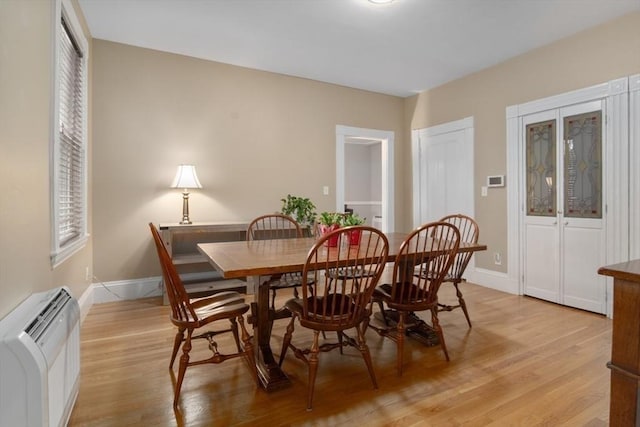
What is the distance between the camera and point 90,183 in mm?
3291

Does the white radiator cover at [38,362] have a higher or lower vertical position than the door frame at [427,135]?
lower

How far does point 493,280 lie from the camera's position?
404cm

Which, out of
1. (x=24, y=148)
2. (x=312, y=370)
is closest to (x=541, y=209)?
(x=312, y=370)

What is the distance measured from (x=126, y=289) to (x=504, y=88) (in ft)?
15.4

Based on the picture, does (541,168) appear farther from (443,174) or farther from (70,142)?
(70,142)

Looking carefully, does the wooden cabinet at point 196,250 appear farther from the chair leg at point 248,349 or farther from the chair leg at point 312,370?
the chair leg at point 312,370

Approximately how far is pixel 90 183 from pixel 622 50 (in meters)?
4.98

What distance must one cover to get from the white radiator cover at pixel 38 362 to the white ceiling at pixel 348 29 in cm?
246

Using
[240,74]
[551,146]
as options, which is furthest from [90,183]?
[551,146]

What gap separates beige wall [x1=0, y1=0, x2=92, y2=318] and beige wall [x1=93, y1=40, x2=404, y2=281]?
1.51 metres

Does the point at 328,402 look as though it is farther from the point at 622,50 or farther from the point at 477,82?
the point at 477,82

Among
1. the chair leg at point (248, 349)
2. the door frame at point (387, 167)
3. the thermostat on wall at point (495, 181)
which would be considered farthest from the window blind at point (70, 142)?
the thermostat on wall at point (495, 181)

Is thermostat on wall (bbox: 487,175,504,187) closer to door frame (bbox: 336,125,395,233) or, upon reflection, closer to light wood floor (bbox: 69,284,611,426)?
door frame (bbox: 336,125,395,233)

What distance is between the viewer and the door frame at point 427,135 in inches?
169
